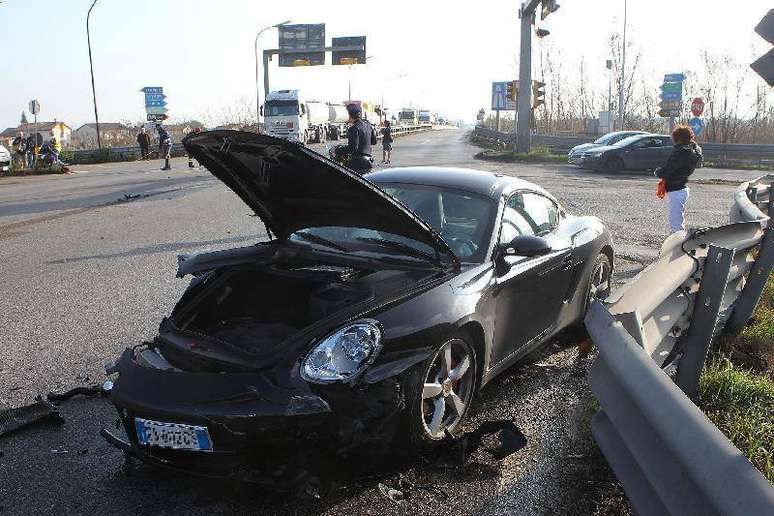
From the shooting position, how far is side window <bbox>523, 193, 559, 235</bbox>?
4.82 meters

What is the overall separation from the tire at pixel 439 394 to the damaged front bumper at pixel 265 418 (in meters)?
0.12

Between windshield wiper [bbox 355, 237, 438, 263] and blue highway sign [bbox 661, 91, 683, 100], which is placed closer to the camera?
windshield wiper [bbox 355, 237, 438, 263]

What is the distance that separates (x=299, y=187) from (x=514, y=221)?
59.6 inches

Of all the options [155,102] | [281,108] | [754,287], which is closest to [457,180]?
[754,287]

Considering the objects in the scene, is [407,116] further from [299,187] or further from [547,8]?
[299,187]

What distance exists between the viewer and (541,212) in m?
5.04

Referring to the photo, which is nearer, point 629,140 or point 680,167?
point 680,167

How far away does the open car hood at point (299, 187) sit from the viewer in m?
3.46

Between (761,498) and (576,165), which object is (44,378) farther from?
(576,165)

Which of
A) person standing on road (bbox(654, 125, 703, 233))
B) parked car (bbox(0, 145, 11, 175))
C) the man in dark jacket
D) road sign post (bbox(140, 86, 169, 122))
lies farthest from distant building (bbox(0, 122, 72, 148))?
person standing on road (bbox(654, 125, 703, 233))

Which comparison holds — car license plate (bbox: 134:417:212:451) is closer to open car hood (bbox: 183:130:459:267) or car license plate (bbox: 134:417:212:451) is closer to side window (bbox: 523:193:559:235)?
open car hood (bbox: 183:130:459:267)

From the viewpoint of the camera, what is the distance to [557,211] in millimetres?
5406

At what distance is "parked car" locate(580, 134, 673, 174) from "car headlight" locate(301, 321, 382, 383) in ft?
75.8

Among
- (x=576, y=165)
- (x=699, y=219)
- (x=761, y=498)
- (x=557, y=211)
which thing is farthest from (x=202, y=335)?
(x=576, y=165)
